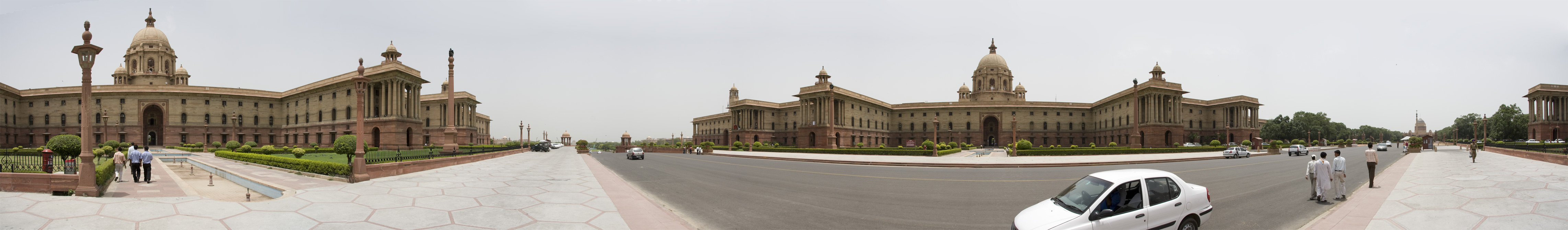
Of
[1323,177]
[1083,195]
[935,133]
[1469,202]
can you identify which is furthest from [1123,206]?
[935,133]


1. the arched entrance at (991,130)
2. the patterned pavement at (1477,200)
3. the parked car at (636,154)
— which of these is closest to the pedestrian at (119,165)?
the parked car at (636,154)

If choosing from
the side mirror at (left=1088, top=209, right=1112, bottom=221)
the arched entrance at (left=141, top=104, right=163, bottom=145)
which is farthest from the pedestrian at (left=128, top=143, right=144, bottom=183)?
the arched entrance at (left=141, top=104, right=163, bottom=145)

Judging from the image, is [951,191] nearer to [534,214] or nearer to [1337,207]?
[1337,207]

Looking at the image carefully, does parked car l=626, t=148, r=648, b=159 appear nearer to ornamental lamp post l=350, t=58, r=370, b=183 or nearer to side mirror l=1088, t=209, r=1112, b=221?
ornamental lamp post l=350, t=58, r=370, b=183

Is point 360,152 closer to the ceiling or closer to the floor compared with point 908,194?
closer to the ceiling

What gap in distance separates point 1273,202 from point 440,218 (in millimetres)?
13913

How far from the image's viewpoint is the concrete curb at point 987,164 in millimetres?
24844

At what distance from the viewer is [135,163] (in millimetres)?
14930

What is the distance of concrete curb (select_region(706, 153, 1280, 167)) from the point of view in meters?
24.8

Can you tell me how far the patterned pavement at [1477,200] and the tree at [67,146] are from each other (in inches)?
1359

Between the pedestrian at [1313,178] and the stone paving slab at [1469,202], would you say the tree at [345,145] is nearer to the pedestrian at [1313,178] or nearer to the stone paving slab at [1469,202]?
the stone paving slab at [1469,202]

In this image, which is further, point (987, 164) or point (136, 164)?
point (987, 164)

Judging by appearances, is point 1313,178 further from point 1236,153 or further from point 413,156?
point 1236,153

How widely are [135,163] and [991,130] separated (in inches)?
3029
